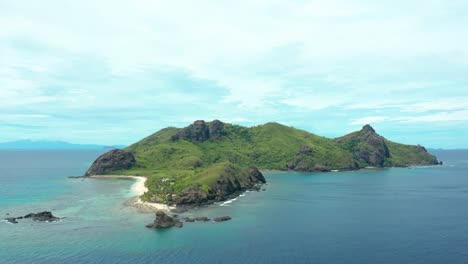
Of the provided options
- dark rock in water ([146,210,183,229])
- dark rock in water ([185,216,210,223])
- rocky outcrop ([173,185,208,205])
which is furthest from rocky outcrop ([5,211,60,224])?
rocky outcrop ([173,185,208,205])

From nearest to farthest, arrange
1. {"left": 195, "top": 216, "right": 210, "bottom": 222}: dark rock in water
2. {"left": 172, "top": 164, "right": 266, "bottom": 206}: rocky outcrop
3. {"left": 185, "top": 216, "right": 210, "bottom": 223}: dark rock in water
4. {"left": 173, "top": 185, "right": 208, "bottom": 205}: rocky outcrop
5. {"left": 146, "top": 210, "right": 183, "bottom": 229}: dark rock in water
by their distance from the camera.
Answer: {"left": 146, "top": 210, "right": 183, "bottom": 229}: dark rock in water, {"left": 185, "top": 216, "right": 210, "bottom": 223}: dark rock in water, {"left": 195, "top": 216, "right": 210, "bottom": 222}: dark rock in water, {"left": 173, "top": 185, "right": 208, "bottom": 205}: rocky outcrop, {"left": 172, "top": 164, "right": 266, "bottom": 206}: rocky outcrop

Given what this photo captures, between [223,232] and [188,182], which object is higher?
[188,182]

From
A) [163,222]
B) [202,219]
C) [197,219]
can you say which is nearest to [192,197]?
[197,219]

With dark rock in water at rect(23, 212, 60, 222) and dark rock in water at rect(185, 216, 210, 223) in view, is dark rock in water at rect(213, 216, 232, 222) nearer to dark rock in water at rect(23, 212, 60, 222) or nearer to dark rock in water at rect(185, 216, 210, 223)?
dark rock in water at rect(185, 216, 210, 223)

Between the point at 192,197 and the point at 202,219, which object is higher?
the point at 192,197

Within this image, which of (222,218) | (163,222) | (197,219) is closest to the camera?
(163,222)

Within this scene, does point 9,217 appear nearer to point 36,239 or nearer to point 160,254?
point 36,239

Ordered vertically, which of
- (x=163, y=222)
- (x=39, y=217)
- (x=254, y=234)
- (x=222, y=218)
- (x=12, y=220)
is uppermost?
(x=39, y=217)

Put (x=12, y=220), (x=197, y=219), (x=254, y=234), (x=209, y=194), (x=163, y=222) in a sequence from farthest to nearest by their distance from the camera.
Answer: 1. (x=209, y=194)
2. (x=197, y=219)
3. (x=12, y=220)
4. (x=163, y=222)
5. (x=254, y=234)

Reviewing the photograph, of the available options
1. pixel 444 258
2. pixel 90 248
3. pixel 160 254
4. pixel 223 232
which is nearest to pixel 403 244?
pixel 444 258

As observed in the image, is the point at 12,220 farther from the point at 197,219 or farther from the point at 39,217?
the point at 197,219

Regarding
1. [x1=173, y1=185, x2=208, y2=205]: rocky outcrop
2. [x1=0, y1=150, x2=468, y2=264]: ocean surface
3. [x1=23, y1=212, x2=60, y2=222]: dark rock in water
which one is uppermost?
[x1=173, y1=185, x2=208, y2=205]: rocky outcrop
